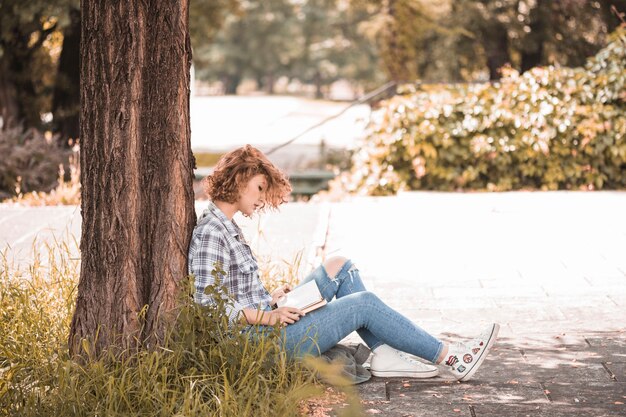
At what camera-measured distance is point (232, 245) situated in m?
5.11

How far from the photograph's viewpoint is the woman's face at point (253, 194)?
5.18 metres

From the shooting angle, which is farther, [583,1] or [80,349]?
[583,1]

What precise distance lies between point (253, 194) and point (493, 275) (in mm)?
3221

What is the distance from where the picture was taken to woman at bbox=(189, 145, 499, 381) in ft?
16.5

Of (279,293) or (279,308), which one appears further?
(279,293)

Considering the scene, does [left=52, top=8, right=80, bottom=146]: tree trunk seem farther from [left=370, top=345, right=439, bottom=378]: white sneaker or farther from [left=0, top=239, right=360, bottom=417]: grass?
[left=370, top=345, right=439, bottom=378]: white sneaker

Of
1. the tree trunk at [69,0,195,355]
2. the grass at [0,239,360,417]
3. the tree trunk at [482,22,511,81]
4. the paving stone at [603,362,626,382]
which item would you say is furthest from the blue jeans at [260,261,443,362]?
the tree trunk at [482,22,511,81]

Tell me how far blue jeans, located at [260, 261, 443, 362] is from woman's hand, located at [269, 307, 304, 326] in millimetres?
39

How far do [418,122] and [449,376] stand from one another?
7.69m

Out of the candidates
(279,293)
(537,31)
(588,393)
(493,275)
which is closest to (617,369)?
(588,393)

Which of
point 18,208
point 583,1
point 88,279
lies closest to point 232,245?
point 88,279

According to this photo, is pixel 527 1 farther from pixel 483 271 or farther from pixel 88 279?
pixel 88 279

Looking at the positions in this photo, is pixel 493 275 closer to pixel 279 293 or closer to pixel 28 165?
pixel 279 293

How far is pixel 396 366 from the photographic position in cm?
526
